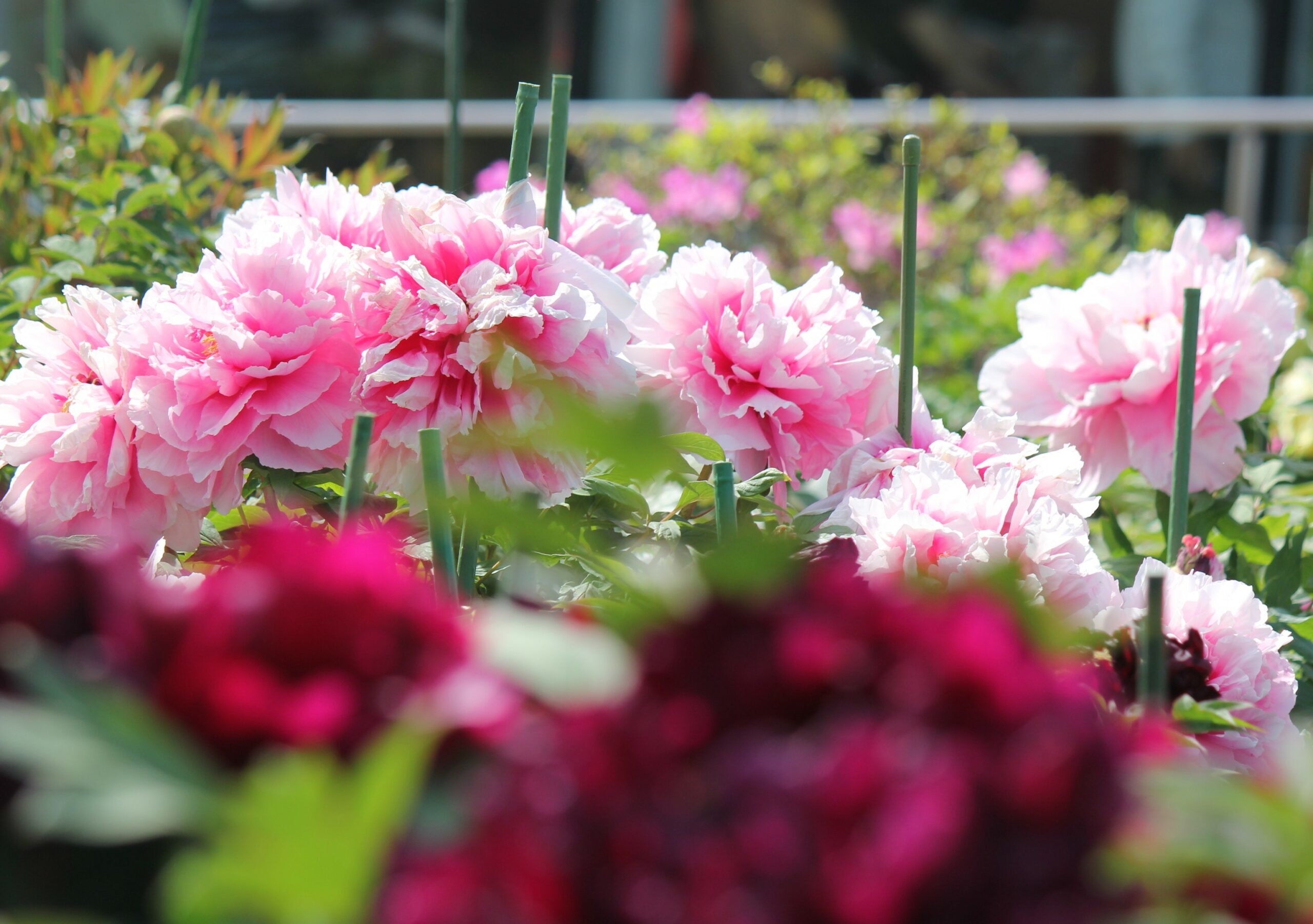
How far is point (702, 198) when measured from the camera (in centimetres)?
330

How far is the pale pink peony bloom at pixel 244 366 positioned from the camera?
80 cm

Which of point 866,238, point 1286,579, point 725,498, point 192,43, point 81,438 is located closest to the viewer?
point 725,498

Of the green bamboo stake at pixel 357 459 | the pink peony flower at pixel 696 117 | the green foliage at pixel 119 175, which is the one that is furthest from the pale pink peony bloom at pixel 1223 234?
the green bamboo stake at pixel 357 459

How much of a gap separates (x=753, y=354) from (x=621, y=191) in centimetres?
245

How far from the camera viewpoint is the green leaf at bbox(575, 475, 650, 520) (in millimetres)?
864

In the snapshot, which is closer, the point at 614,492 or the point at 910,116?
the point at 614,492

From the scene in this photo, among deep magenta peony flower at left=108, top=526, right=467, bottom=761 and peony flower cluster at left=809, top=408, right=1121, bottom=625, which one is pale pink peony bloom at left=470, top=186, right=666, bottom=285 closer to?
peony flower cluster at left=809, top=408, right=1121, bottom=625

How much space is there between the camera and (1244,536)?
1155 millimetres

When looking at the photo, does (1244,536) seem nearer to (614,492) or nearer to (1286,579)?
(1286,579)

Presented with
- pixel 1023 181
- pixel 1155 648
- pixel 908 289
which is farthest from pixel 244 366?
pixel 1023 181

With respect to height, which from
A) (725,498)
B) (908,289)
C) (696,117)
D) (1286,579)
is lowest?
(1286,579)

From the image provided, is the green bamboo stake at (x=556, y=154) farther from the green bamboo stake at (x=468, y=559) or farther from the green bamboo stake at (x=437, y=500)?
the green bamboo stake at (x=437, y=500)

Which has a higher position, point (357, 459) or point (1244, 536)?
point (357, 459)

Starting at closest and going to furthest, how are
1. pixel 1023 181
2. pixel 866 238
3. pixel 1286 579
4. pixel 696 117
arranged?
pixel 1286 579, pixel 866 238, pixel 1023 181, pixel 696 117
